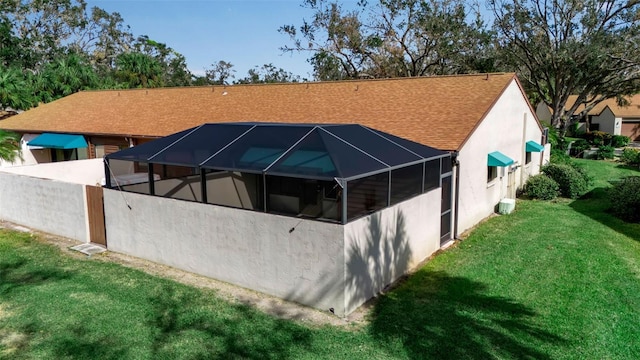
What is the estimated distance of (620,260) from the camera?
1094cm

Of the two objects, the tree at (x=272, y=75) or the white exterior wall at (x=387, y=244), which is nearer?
the white exterior wall at (x=387, y=244)

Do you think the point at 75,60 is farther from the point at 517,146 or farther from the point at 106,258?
the point at 517,146

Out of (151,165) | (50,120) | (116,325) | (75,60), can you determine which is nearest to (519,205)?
(151,165)

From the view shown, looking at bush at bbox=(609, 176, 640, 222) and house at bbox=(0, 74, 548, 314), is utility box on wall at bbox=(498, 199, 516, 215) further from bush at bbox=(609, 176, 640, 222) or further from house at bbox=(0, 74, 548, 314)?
bush at bbox=(609, 176, 640, 222)

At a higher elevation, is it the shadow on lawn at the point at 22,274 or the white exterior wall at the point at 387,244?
the white exterior wall at the point at 387,244

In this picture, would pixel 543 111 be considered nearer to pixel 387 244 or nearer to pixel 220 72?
pixel 220 72

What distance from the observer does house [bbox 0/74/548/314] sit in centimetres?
845

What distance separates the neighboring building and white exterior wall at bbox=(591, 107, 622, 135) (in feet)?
126

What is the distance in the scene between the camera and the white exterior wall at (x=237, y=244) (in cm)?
814

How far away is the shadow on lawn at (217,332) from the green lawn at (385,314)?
0.7 inches

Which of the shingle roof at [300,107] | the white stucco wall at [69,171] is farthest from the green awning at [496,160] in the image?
the white stucco wall at [69,171]

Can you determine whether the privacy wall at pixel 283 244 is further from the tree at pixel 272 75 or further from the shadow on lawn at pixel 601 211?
the tree at pixel 272 75

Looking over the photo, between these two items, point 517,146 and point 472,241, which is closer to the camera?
point 472,241

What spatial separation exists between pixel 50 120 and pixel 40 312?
1912cm
